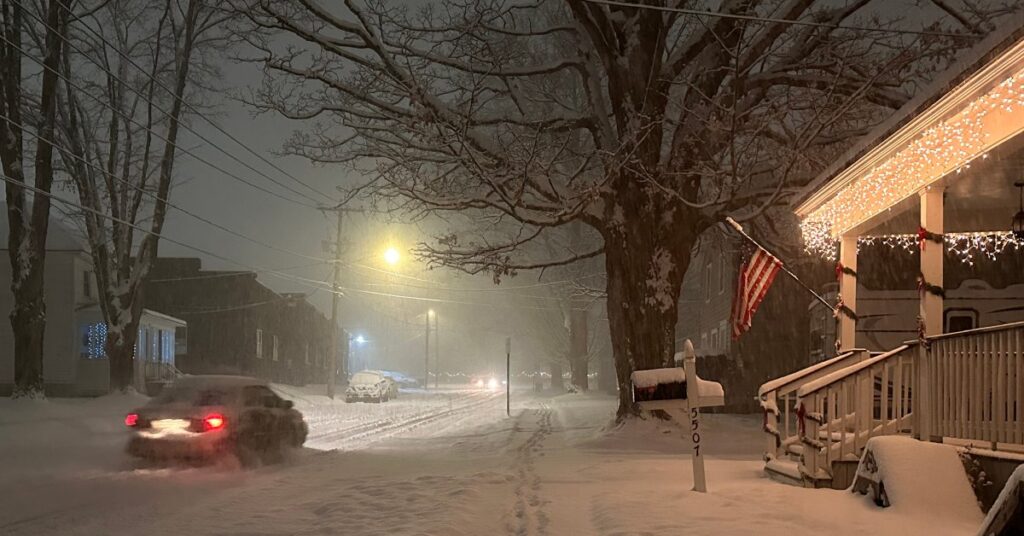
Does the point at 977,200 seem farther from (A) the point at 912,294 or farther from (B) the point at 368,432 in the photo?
(B) the point at 368,432

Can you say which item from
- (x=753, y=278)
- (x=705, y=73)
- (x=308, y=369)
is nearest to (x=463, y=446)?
(x=753, y=278)

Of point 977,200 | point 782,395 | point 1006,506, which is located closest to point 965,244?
point 977,200

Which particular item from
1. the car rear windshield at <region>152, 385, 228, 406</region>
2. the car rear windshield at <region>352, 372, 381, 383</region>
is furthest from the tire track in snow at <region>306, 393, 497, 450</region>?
the car rear windshield at <region>352, 372, 381, 383</region>

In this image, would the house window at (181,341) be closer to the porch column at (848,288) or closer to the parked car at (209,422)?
the parked car at (209,422)

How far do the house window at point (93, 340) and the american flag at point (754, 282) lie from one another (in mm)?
36178

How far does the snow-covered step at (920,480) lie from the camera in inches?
315

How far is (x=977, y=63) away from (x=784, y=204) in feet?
36.9

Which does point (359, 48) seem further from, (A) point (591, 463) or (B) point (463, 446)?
(A) point (591, 463)

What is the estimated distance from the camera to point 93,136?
32375 millimetres

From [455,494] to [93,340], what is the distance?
3779 cm

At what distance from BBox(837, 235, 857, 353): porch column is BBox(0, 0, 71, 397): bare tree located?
23192 mm

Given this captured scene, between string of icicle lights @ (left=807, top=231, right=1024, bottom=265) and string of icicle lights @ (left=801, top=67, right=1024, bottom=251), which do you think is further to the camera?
string of icicle lights @ (left=807, top=231, right=1024, bottom=265)

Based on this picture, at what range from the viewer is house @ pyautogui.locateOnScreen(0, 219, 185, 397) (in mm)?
41562

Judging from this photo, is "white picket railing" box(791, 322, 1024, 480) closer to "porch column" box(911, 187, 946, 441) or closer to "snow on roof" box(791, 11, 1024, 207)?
"porch column" box(911, 187, 946, 441)
